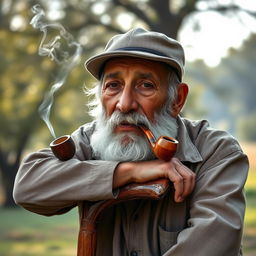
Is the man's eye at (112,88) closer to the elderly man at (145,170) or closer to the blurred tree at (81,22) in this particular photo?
the elderly man at (145,170)

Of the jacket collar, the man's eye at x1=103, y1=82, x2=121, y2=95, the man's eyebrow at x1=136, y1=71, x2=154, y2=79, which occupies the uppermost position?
the man's eyebrow at x1=136, y1=71, x2=154, y2=79

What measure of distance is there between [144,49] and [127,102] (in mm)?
277

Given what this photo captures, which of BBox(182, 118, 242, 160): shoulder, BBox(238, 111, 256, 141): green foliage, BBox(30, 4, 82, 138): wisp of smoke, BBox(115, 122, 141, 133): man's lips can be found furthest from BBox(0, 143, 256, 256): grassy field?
BBox(238, 111, 256, 141): green foliage

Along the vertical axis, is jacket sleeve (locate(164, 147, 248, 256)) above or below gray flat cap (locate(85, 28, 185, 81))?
below

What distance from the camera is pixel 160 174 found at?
220 centimetres

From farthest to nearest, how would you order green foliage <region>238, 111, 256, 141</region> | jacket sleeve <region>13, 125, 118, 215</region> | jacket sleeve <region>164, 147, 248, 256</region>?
green foliage <region>238, 111, 256, 141</region>
jacket sleeve <region>13, 125, 118, 215</region>
jacket sleeve <region>164, 147, 248, 256</region>

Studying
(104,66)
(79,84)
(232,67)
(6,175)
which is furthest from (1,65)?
(232,67)

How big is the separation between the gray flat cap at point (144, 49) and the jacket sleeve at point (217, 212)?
534 mm

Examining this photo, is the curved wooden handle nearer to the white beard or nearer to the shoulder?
the white beard

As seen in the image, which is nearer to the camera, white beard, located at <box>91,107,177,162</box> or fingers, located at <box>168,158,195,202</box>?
fingers, located at <box>168,158,195,202</box>

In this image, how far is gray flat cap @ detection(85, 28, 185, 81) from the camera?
2.36 metres

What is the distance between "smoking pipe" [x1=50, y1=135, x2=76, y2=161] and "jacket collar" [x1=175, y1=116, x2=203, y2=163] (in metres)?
0.51

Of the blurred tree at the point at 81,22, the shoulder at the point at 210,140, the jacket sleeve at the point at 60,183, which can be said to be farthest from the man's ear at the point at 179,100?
the blurred tree at the point at 81,22

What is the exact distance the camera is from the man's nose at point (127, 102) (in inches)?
91.6
